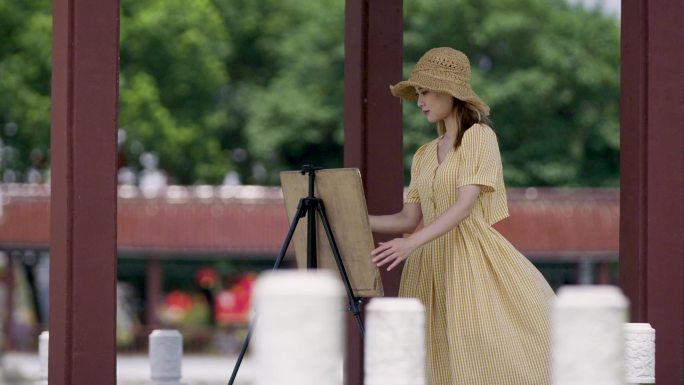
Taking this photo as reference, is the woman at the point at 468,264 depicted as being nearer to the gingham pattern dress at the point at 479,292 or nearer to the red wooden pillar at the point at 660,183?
the gingham pattern dress at the point at 479,292

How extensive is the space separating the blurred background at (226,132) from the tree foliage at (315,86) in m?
0.04

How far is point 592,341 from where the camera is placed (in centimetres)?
346

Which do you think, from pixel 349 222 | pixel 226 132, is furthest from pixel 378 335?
pixel 226 132

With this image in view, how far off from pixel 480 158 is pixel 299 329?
90.3 inches

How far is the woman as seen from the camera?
5.49m

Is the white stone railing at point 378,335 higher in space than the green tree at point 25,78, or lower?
lower

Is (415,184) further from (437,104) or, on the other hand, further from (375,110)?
(375,110)

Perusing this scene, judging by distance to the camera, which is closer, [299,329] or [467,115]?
[299,329]

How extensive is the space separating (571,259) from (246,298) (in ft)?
19.3

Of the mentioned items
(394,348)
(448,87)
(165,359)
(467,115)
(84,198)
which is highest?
(448,87)

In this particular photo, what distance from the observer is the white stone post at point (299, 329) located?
323 centimetres

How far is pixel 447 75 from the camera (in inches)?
221

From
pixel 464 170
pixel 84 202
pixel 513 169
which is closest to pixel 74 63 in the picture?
pixel 84 202

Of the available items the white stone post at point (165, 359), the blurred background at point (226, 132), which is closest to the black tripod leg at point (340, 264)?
the white stone post at point (165, 359)
